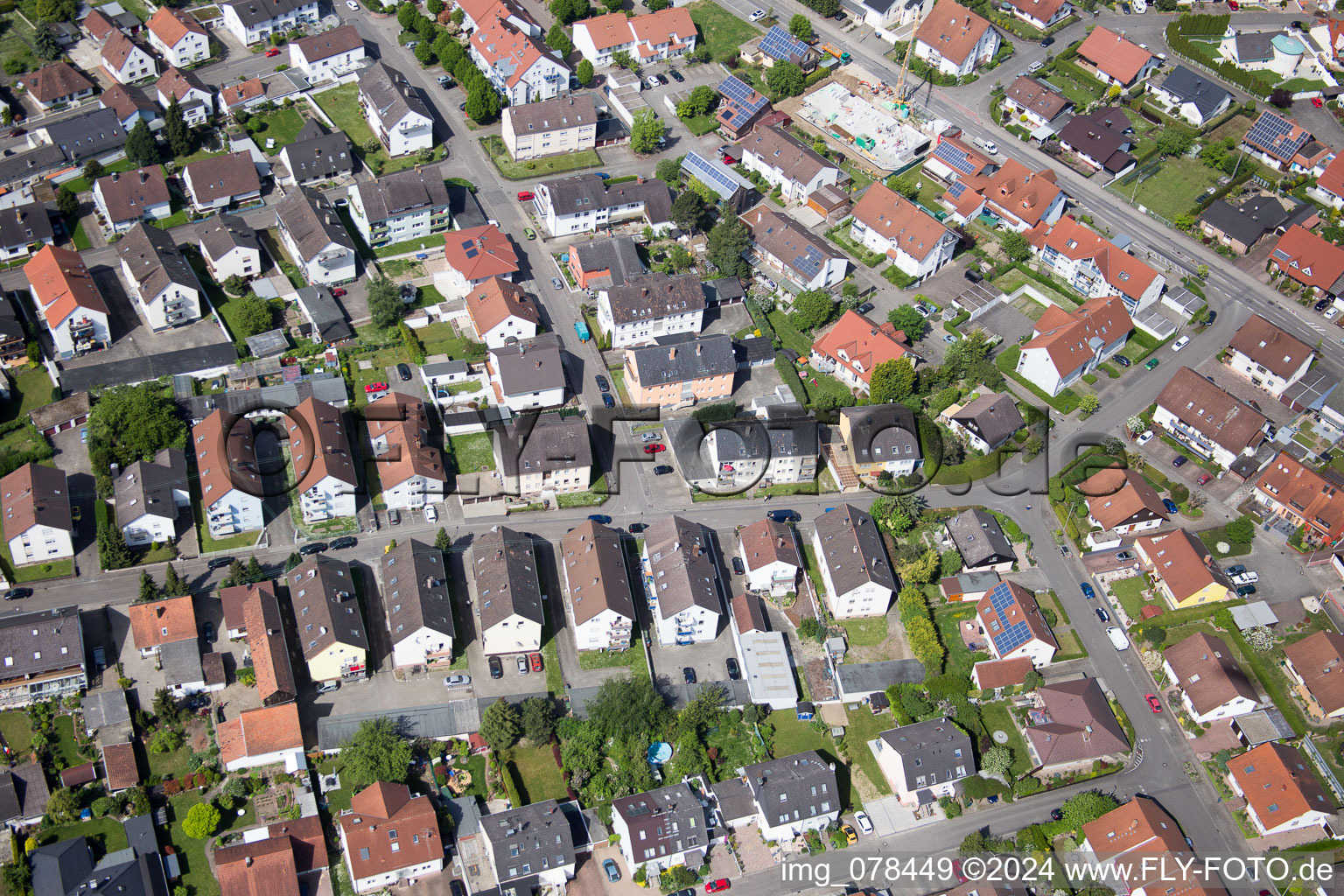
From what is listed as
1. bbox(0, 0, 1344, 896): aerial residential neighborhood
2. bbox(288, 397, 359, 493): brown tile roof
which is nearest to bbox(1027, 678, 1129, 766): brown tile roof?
bbox(0, 0, 1344, 896): aerial residential neighborhood

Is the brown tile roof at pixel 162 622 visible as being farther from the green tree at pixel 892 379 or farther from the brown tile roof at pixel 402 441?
the green tree at pixel 892 379

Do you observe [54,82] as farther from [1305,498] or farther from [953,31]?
[1305,498]

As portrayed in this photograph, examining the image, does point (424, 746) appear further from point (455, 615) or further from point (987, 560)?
point (987, 560)

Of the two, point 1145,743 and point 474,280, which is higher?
point 474,280

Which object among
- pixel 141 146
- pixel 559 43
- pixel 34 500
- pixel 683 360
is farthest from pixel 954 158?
pixel 34 500

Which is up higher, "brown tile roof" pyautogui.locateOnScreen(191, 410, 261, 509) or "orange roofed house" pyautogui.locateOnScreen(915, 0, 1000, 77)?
"orange roofed house" pyautogui.locateOnScreen(915, 0, 1000, 77)

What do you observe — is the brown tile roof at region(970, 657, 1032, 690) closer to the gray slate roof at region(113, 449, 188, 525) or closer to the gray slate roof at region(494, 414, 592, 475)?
the gray slate roof at region(494, 414, 592, 475)

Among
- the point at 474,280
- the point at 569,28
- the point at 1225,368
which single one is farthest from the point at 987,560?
the point at 569,28
